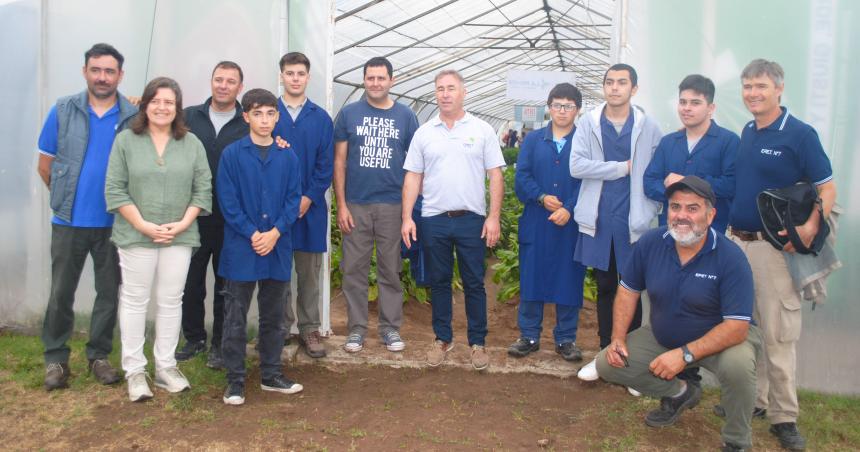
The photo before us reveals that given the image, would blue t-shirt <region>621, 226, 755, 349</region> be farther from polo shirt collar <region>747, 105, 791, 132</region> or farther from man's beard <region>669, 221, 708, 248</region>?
polo shirt collar <region>747, 105, 791, 132</region>

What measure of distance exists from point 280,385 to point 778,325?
2.95m

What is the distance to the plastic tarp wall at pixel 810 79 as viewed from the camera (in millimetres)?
4645

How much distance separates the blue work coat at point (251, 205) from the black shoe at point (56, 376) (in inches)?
49.2

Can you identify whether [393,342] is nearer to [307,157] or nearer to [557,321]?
[557,321]

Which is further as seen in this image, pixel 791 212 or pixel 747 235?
pixel 747 235

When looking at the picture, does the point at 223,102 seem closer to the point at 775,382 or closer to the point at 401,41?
the point at 775,382

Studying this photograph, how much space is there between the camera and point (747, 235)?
13.3ft

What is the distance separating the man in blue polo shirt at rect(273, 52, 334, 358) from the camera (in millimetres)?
4777

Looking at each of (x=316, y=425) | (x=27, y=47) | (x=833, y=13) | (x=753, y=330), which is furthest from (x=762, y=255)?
(x=27, y=47)

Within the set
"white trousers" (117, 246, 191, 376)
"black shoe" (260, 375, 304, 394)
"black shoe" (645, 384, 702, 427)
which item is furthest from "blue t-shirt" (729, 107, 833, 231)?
"white trousers" (117, 246, 191, 376)

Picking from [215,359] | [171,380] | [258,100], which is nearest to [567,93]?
[258,100]

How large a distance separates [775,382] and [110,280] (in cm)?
400

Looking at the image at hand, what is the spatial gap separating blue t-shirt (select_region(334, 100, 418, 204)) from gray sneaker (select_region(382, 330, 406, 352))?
0.98 meters

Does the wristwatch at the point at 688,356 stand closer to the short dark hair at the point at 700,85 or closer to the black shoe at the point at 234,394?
the short dark hair at the point at 700,85
